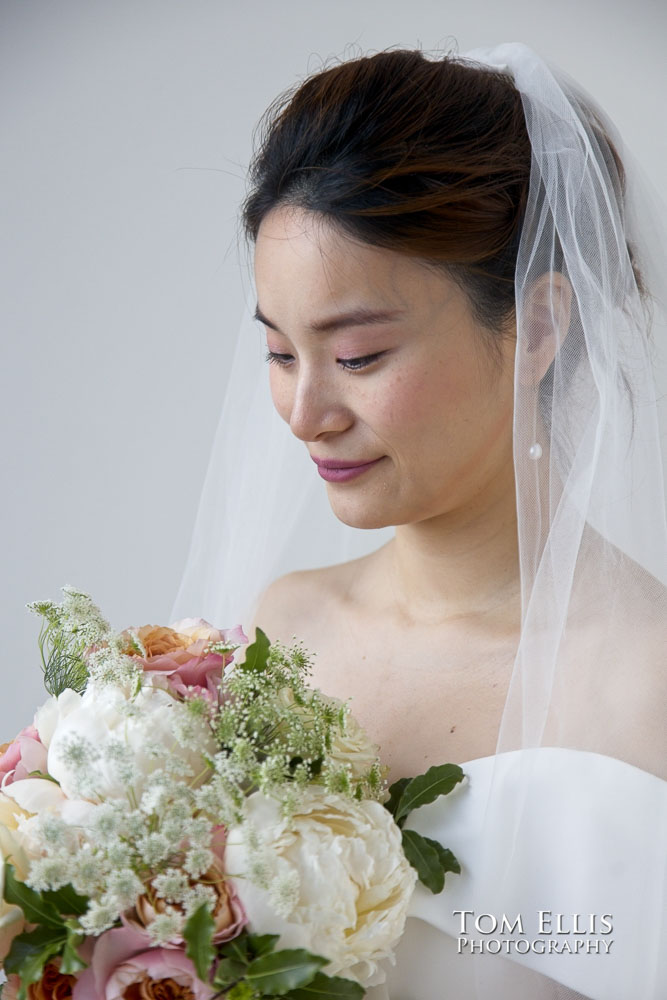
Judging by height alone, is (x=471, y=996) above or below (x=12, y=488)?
below

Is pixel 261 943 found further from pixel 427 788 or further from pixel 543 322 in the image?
pixel 543 322

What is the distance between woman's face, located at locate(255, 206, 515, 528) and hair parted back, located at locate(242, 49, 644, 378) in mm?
28

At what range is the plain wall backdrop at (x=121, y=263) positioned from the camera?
95.3 inches

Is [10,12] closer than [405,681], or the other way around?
[405,681]

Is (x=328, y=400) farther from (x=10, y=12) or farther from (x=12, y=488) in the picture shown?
(x=10, y=12)

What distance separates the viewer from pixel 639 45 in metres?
2.02

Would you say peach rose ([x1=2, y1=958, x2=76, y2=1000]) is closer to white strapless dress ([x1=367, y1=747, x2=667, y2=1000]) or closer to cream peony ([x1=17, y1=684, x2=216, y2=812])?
cream peony ([x1=17, y1=684, x2=216, y2=812])

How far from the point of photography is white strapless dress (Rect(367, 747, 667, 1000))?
122 centimetres

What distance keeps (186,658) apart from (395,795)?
0.30 m

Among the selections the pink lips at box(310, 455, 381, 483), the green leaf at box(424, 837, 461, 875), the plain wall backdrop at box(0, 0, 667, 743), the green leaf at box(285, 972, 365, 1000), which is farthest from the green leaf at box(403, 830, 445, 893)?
the plain wall backdrop at box(0, 0, 667, 743)

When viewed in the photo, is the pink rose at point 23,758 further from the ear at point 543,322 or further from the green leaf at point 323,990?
the ear at point 543,322

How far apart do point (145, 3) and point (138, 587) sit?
1345 mm

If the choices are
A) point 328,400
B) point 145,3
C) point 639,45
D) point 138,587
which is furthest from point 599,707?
point 145,3

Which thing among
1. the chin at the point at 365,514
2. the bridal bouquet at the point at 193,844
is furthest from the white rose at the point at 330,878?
the chin at the point at 365,514
